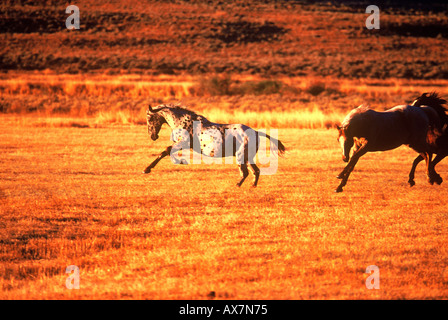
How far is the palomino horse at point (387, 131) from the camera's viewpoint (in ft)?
38.1

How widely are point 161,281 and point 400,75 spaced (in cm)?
5169

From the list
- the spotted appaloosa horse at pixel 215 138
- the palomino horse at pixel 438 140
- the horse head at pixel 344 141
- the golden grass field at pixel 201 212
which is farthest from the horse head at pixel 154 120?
the palomino horse at pixel 438 140

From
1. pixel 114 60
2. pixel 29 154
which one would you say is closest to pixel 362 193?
pixel 29 154

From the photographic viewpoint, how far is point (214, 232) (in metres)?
8.91

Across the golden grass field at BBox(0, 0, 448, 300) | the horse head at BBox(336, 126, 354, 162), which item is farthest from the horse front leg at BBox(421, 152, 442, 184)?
the horse head at BBox(336, 126, 354, 162)

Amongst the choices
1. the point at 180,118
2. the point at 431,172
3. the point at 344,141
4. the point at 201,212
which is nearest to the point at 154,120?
the point at 180,118

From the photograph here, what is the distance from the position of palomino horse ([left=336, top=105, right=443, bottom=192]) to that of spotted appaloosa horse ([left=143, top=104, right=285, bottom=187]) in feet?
4.91

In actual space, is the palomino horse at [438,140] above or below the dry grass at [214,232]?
above

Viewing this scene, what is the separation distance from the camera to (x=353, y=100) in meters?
33.8

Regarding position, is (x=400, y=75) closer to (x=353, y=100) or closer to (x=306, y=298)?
(x=353, y=100)

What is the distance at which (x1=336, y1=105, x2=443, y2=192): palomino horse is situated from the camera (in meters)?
11.6

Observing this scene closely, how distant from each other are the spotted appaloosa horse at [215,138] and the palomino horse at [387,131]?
58.9 inches

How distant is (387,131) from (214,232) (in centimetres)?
468

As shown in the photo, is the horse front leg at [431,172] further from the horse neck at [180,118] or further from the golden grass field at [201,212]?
the horse neck at [180,118]
